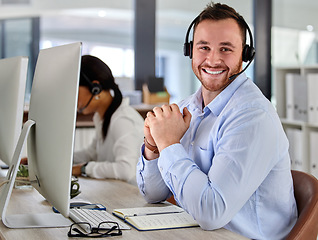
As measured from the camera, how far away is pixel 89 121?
14.7 ft

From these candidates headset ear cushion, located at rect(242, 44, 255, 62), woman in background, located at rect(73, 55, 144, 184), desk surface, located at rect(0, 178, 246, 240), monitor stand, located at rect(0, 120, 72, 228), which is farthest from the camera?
woman in background, located at rect(73, 55, 144, 184)

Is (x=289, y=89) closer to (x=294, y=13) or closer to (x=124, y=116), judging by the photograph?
(x=294, y=13)

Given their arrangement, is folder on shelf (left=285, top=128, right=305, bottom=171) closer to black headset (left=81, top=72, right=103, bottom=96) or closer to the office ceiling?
the office ceiling

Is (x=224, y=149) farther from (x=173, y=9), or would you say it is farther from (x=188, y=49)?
(x=173, y=9)

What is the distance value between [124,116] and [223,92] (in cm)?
99

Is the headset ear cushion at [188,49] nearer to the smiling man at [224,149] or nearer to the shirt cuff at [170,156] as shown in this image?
the smiling man at [224,149]

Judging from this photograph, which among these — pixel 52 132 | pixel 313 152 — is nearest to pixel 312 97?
pixel 313 152

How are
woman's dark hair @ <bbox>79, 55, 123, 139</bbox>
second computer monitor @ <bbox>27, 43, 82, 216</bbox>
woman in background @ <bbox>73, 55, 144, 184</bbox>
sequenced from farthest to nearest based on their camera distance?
1. woman's dark hair @ <bbox>79, 55, 123, 139</bbox>
2. woman in background @ <bbox>73, 55, 144, 184</bbox>
3. second computer monitor @ <bbox>27, 43, 82, 216</bbox>

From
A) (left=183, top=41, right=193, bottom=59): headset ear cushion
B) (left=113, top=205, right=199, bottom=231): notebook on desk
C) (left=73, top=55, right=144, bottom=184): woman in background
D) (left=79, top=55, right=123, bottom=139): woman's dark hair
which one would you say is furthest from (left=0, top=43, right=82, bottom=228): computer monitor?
(left=79, top=55, right=123, bottom=139): woman's dark hair

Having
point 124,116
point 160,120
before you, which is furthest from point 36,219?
point 124,116

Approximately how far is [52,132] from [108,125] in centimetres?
127

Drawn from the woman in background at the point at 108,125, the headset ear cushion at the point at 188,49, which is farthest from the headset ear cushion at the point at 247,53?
the woman in background at the point at 108,125

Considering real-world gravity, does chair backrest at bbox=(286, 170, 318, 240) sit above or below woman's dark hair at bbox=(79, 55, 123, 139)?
below

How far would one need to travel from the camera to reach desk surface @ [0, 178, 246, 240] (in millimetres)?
1328
